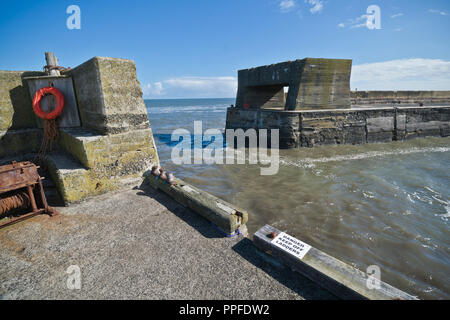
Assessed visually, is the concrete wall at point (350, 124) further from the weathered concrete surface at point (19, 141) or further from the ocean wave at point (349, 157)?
the weathered concrete surface at point (19, 141)

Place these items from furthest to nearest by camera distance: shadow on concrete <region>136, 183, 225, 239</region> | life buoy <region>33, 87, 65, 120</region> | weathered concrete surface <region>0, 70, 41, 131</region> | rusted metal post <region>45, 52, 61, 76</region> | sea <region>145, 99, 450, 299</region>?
1. rusted metal post <region>45, 52, 61, 76</region>
2. weathered concrete surface <region>0, 70, 41, 131</region>
3. life buoy <region>33, 87, 65, 120</region>
4. sea <region>145, 99, 450, 299</region>
5. shadow on concrete <region>136, 183, 225, 239</region>

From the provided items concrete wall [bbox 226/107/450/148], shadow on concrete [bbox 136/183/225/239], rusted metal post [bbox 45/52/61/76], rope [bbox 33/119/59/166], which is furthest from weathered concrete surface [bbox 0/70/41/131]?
concrete wall [bbox 226/107/450/148]

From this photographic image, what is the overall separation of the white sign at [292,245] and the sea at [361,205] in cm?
158

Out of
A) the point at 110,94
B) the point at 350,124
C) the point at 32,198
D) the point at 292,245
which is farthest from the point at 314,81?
the point at 32,198

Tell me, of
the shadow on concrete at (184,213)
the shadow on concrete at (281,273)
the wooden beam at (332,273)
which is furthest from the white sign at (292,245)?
the shadow on concrete at (184,213)

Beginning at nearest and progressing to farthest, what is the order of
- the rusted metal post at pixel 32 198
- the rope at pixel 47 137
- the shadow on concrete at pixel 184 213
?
the shadow on concrete at pixel 184 213 → the rusted metal post at pixel 32 198 → the rope at pixel 47 137

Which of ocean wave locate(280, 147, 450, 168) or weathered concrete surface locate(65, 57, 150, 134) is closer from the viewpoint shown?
weathered concrete surface locate(65, 57, 150, 134)

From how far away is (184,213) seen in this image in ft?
13.2

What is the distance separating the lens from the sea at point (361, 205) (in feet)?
12.5

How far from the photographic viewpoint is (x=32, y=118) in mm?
5512

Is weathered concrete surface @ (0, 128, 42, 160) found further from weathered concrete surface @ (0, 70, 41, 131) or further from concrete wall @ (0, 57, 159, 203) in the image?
weathered concrete surface @ (0, 70, 41, 131)

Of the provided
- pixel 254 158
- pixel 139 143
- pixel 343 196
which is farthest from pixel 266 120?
pixel 139 143

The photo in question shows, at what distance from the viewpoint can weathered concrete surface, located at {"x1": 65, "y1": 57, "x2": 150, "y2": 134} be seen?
440 cm

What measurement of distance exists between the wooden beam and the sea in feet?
5.07
